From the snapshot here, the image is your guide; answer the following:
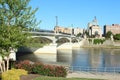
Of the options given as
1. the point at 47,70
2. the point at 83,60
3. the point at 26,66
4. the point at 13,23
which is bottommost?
the point at 83,60

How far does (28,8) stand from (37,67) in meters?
4.37

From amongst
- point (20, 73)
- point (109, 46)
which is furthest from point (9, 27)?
point (109, 46)

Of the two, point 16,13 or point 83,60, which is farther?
point 83,60

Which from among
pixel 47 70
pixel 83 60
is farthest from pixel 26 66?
pixel 83 60

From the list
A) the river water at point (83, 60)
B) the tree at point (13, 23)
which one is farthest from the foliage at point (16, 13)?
the river water at point (83, 60)

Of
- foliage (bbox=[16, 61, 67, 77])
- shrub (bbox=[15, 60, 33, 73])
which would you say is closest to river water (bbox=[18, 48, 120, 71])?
shrub (bbox=[15, 60, 33, 73])

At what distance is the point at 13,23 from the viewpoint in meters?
20.4

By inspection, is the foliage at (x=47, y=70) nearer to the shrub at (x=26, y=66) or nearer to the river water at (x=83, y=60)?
the shrub at (x=26, y=66)

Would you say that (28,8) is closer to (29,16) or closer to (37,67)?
(29,16)

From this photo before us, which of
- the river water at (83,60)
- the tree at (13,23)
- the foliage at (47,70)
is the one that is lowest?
the river water at (83,60)

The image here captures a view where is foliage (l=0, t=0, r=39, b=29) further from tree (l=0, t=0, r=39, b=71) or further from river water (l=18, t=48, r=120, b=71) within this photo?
river water (l=18, t=48, r=120, b=71)

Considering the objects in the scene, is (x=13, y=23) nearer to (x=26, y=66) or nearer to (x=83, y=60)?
(x=26, y=66)

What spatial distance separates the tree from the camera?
19766mm

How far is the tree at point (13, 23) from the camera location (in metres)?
19.8
